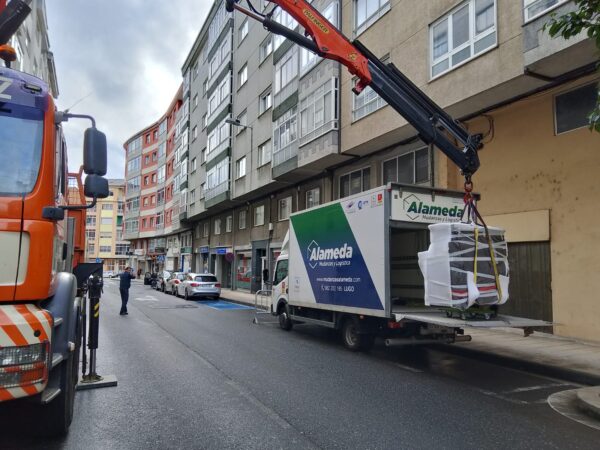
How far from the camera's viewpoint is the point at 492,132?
41.1ft

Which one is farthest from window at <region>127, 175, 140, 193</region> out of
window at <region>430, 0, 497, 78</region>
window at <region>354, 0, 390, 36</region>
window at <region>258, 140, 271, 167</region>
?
window at <region>430, 0, 497, 78</region>

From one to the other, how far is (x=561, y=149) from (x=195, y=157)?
34.6 meters

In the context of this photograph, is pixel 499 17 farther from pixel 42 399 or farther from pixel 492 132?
pixel 42 399

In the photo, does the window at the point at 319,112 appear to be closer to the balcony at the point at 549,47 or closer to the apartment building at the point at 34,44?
the balcony at the point at 549,47

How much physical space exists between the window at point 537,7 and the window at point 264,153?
15848 mm

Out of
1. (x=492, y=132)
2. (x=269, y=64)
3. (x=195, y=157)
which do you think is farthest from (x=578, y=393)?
(x=195, y=157)

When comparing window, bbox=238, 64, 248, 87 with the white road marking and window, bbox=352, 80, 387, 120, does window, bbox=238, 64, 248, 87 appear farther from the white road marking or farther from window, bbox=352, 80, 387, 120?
the white road marking

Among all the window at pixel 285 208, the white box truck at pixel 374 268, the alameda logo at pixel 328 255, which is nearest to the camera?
the white box truck at pixel 374 268

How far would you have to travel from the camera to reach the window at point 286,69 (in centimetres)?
2144

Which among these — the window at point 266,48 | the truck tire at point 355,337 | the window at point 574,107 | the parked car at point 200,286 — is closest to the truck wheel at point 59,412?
Result: the truck tire at point 355,337

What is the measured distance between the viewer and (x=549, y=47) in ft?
30.4

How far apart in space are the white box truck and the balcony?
3.29 metres

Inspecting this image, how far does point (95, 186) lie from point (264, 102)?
23.1 metres

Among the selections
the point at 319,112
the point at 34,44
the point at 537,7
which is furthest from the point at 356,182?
the point at 34,44
